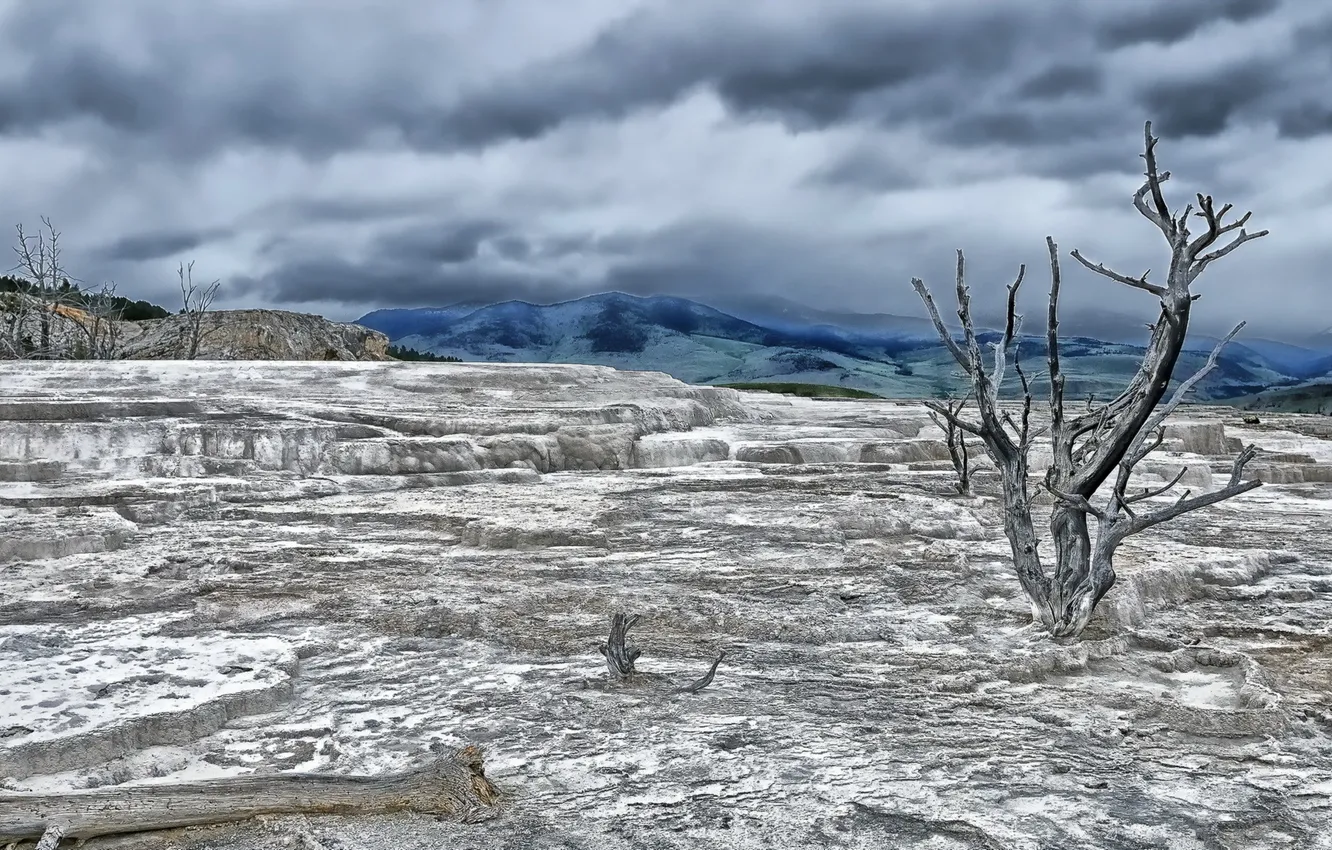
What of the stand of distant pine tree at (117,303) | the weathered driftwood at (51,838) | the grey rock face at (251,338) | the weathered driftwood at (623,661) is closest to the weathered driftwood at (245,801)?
the weathered driftwood at (51,838)

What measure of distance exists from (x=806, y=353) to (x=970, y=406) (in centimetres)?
9332

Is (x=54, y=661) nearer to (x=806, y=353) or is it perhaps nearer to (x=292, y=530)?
(x=292, y=530)

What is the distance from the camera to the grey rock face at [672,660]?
3.97 metres

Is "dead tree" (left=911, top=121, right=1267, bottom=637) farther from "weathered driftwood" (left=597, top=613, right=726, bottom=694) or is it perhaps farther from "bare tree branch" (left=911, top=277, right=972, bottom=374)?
"weathered driftwood" (left=597, top=613, right=726, bottom=694)

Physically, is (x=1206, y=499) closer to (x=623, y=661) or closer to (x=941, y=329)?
(x=941, y=329)

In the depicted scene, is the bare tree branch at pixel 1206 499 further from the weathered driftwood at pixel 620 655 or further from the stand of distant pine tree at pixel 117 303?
the stand of distant pine tree at pixel 117 303

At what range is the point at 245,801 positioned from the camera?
390cm

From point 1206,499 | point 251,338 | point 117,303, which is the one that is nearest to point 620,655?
point 1206,499

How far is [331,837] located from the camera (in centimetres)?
374

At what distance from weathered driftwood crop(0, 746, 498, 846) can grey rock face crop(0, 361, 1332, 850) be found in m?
0.11

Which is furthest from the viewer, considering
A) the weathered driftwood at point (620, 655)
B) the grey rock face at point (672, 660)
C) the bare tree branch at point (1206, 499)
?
the bare tree branch at point (1206, 499)

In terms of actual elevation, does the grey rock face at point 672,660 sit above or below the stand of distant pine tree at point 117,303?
below

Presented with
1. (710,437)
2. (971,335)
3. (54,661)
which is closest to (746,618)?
(971,335)

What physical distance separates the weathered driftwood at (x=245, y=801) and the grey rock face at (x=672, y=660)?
4.3 inches
